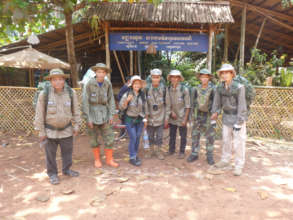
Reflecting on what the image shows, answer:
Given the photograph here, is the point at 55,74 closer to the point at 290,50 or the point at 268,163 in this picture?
the point at 268,163

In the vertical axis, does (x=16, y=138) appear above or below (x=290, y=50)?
below

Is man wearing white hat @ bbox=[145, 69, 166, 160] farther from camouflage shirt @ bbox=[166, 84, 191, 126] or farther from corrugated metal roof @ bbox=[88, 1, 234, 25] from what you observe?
corrugated metal roof @ bbox=[88, 1, 234, 25]

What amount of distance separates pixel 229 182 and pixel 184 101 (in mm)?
1604

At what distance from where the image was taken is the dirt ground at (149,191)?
8.34 ft

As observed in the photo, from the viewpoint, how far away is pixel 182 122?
4051mm

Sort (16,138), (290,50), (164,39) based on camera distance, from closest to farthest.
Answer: (16,138), (164,39), (290,50)

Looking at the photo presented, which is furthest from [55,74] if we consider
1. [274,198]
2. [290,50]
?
[290,50]

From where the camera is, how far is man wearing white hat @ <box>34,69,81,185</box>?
10.0 feet

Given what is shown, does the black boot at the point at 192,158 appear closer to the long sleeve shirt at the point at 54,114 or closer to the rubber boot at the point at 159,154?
the rubber boot at the point at 159,154

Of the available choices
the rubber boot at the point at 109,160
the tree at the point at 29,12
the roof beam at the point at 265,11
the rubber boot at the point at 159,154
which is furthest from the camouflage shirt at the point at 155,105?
the roof beam at the point at 265,11

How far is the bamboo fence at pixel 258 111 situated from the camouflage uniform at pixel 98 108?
227 cm

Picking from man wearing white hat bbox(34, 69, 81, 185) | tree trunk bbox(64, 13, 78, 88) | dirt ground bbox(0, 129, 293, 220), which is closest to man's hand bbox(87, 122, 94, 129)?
man wearing white hat bbox(34, 69, 81, 185)

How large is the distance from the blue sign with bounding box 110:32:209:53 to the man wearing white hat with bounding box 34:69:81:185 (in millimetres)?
3739

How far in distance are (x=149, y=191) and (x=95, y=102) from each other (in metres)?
1.72
